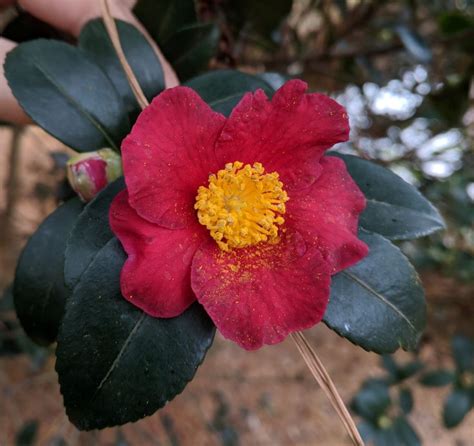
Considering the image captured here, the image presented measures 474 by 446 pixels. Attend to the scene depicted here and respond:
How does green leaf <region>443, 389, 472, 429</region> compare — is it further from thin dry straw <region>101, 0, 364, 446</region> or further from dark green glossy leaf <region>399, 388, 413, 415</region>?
thin dry straw <region>101, 0, 364, 446</region>

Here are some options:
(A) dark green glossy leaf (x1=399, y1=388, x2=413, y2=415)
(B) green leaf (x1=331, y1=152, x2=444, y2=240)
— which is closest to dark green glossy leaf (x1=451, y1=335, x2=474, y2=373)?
(A) dark green glossy leaf (x1=399, y1=388, x2=413, y2=415)

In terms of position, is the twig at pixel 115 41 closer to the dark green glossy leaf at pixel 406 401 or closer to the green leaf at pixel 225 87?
the green leaf at pixel 225 87

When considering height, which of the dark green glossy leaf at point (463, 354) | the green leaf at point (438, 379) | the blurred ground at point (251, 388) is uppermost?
the dark green glossy leaf at point (463, 354)

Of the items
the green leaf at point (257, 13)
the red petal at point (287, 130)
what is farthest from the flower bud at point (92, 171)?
the green leaf at point (257, 13)

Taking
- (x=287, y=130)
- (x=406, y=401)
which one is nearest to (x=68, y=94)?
(x=287, y=130)

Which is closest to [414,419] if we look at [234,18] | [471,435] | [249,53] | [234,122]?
[471,435]
